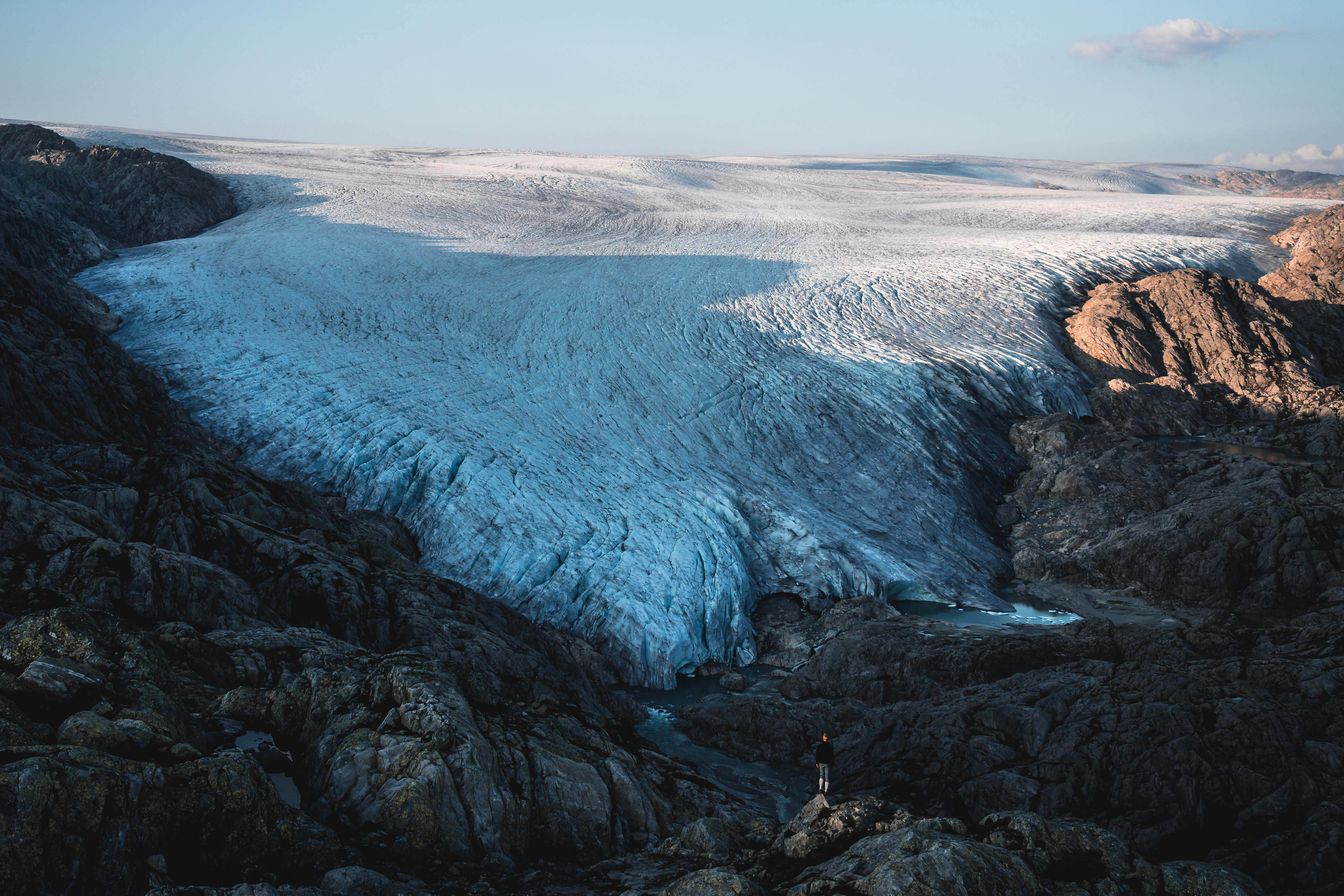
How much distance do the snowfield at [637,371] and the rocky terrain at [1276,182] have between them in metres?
62.3

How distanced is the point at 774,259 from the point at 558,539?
13463 mm

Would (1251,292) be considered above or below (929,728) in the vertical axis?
above

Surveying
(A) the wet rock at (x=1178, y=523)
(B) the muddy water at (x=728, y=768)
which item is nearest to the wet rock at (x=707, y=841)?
(B) the muddy water at (x=728, y=768)

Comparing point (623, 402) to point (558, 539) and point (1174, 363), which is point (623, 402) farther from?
point (1174, 363)

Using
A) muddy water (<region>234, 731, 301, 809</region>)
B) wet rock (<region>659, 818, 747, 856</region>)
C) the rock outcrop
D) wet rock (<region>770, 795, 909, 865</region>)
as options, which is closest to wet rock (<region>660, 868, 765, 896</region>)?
wet rock (<region>770, 795, 909, 865</region>)

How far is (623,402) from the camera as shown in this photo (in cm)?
1744

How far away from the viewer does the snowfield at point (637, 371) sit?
1409 centimetres

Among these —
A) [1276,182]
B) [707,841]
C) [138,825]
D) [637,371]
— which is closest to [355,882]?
[138,825]

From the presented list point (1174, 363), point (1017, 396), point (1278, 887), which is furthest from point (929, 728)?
point (1174, 363)

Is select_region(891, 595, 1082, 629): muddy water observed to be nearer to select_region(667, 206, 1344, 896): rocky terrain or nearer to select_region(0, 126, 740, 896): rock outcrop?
select_region(667, 206, 1344, 896): rocky terrain

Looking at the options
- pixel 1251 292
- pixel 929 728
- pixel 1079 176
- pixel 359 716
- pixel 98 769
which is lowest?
pixel 929 728

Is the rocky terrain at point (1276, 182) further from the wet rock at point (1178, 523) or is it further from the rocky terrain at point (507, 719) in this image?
the rocky terrain at point (507, 719)

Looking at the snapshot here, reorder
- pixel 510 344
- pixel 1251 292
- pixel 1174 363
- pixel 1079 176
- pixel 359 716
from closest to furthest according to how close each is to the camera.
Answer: pixel 359 716 → pixel 510 344 → pixel 1174 363 → pixel 1251 292 → pixel 1079 176

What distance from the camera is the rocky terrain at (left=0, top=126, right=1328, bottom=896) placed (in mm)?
5168
